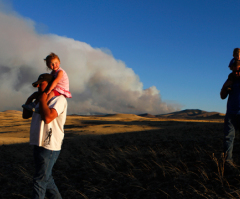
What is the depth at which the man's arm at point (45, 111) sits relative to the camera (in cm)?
215

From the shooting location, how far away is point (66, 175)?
16.6ft

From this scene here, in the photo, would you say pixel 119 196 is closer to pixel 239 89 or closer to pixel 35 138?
pixel 35 138

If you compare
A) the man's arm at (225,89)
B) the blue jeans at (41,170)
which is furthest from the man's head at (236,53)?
the blue jeans at (41,170)

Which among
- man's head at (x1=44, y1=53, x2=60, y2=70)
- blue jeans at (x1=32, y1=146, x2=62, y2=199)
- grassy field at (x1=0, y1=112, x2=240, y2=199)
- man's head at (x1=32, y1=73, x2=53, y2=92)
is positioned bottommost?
grassy field at (x1=0, y1=112, x2=240, y2=199)

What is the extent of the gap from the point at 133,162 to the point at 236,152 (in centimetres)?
257

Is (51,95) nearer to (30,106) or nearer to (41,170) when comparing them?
(30,106)

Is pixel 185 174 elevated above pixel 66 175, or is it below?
above

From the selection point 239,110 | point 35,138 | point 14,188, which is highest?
point 239,110

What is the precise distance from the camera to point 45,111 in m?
2.15

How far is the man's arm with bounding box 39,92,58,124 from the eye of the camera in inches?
84.8

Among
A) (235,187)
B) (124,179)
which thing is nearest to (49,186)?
(124,179)

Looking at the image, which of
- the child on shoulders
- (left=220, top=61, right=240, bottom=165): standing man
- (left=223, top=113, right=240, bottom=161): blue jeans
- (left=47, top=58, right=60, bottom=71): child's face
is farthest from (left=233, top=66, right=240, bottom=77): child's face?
(left=47, top=58, right=60, bottom=71): child's face

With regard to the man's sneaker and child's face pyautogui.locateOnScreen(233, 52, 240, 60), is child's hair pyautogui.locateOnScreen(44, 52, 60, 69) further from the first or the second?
child's face pyautogui.locateOnScreen(233, 52, 240, 60)

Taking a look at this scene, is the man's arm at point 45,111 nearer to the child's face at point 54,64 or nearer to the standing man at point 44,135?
the standing man at point 44,135
